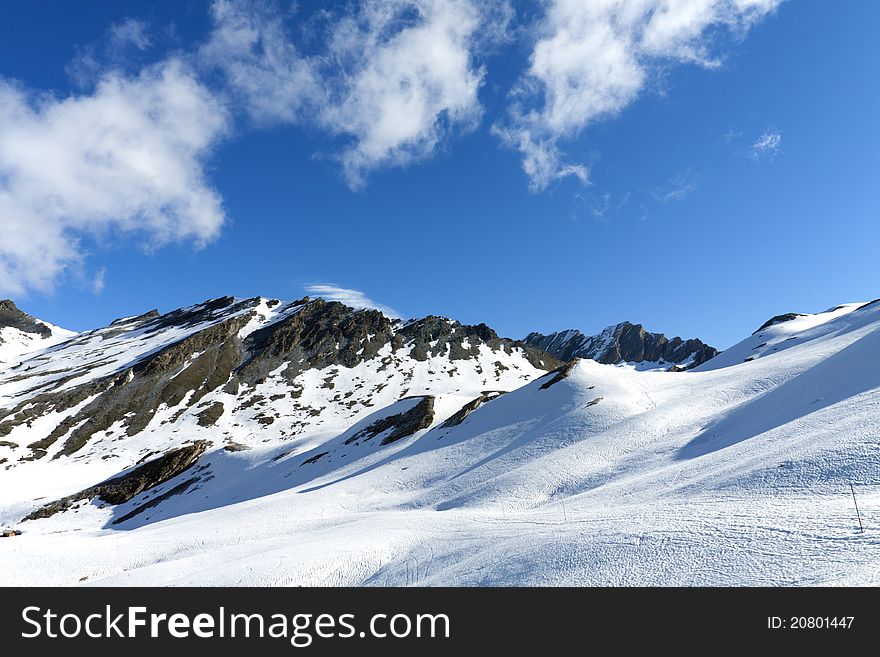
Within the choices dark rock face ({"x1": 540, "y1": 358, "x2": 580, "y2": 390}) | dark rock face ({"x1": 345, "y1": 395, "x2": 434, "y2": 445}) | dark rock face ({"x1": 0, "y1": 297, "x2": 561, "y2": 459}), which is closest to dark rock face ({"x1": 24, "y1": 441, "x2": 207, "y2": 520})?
dark rock face ({"x1": 0, "y1": 297, "x2": 561, "y2": 459})

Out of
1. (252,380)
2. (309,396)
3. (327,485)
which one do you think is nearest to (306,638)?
(327,485)

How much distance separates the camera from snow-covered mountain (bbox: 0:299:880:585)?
1134 centimetres

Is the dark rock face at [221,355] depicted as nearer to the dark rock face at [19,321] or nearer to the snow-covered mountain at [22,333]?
the snow-covered mountain at [22,333]

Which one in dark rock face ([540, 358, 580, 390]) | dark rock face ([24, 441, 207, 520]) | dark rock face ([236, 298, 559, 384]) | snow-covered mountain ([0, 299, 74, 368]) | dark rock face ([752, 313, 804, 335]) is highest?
snow-covered mountain ([0, 299, 74, 368])

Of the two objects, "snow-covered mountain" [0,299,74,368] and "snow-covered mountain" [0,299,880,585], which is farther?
"snow-covered mountain" [0,299,74,368]

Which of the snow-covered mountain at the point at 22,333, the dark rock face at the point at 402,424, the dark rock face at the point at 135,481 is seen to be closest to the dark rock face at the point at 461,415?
the dark rock face at the point at 402,424

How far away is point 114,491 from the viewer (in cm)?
6025

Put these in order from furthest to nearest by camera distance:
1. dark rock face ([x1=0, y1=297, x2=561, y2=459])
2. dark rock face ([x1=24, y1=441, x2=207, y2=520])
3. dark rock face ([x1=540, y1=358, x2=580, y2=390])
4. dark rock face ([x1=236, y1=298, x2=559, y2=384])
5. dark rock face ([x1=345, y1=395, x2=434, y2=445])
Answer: dark rock face ([x1=236, y1=298, x2=559, y2=384]) → dark rock face ([x1=0, y1=297, x2=561, y2=459]) → dark rock face ([x1=24, y1=441, x2=207, y2=520]) → dark rock face ([x1=345, y1=395, x2=434, y2=445]) → dark rock face ([x1=540, y1=358, x2=580, y2=390])

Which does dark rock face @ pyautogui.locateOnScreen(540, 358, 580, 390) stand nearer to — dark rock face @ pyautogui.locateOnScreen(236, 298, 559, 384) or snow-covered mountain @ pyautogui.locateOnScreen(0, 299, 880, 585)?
snow-covered mountain @ pyautogui.locateOnScreen(0, 299, 880, 585)

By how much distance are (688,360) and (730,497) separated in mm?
193927

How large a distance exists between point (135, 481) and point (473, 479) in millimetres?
56913

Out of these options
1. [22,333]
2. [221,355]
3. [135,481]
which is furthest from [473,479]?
[22,333]

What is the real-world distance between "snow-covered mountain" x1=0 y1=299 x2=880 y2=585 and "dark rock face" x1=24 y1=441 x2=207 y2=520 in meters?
0.40

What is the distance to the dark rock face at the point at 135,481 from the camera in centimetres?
5602
